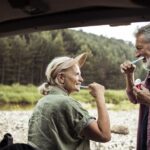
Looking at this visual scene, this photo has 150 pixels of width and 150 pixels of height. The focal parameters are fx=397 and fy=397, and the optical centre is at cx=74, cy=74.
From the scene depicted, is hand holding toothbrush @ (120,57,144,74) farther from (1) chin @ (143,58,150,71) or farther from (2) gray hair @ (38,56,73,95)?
(2) gray hair @ (38,56,73,95)

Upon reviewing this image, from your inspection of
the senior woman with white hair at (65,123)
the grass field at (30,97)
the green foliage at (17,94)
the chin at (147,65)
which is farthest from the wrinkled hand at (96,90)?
the green foliage at (17,94)

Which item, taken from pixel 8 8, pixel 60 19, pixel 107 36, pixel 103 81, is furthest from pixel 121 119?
pixel 8 8

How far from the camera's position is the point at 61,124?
1372 millimetres

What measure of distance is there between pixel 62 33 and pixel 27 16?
0.34 meters

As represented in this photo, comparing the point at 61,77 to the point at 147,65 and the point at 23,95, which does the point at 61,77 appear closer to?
the point at 147,65

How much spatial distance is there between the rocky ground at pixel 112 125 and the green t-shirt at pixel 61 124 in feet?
2.37

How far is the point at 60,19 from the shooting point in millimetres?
1877

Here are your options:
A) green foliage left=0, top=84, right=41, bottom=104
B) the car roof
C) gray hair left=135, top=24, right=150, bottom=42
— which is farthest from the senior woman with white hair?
green foliage left=0, top=84, right=41, bottom=104

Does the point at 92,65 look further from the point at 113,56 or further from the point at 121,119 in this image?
the point at 121,119

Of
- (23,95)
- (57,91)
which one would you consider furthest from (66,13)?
(23,95)

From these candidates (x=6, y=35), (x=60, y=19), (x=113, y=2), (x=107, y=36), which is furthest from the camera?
(x=107, y=36)

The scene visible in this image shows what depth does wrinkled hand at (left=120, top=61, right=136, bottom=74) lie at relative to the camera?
1.54 metres

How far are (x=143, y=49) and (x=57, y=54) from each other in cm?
89

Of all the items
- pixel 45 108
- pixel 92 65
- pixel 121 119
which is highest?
pixel 92 65
